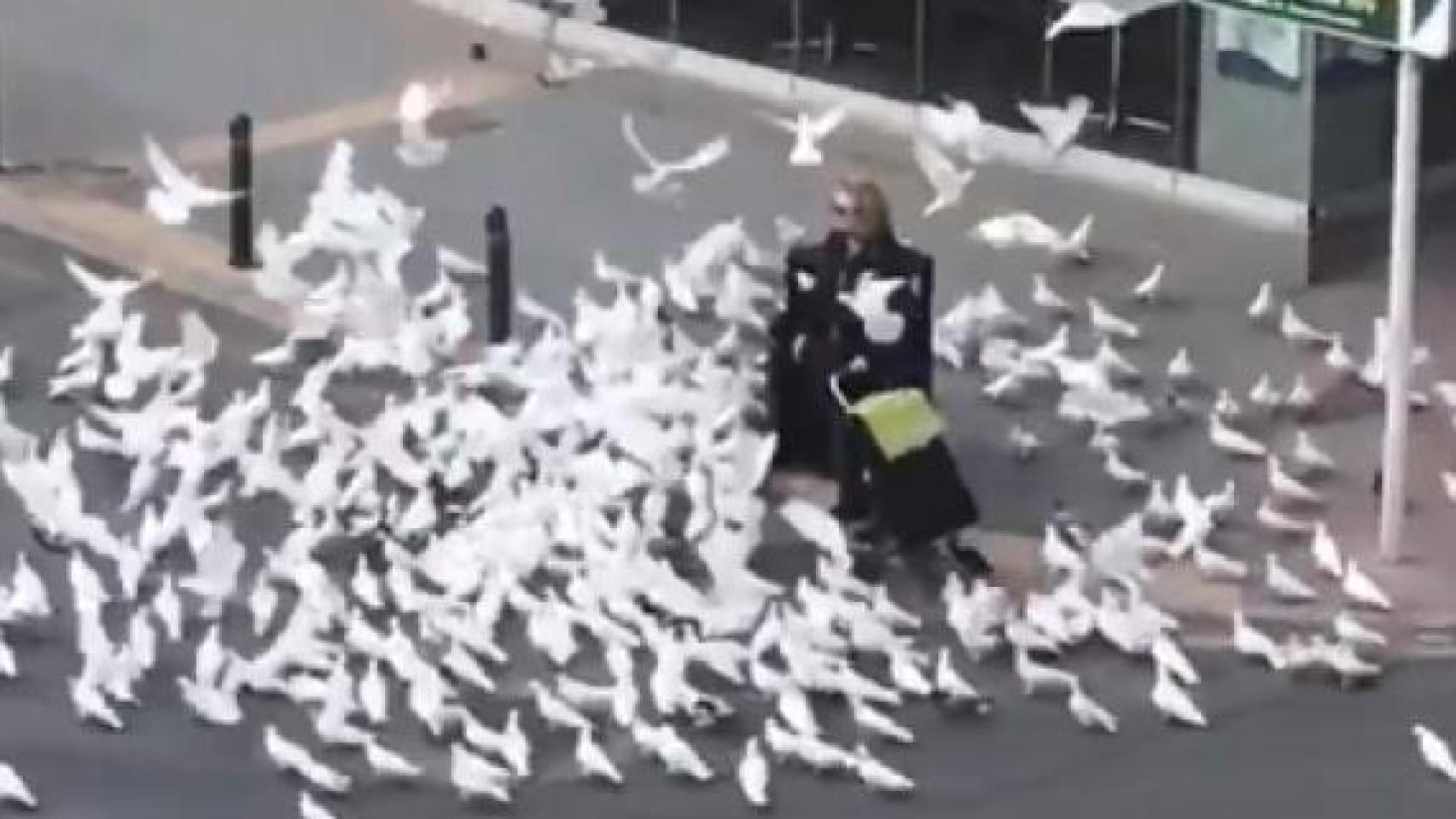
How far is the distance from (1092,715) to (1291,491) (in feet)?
6.33

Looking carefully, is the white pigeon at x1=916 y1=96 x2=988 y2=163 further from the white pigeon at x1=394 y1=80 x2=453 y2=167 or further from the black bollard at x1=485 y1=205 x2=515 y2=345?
the black bollard at x1=485 y1=205 x2=515 y2=345

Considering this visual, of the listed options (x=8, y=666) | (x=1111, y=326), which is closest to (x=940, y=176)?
(x=1111, y=326)

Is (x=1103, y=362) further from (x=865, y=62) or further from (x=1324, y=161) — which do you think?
(x=865, y=62)

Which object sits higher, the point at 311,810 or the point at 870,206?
the point at 870,206

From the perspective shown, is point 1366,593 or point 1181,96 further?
point 1181,96

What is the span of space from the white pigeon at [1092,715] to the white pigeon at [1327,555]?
49.2 inches

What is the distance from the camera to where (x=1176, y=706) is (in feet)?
44.3

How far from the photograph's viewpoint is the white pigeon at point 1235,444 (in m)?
15.5

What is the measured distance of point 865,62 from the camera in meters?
20.0

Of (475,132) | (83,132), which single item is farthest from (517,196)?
(83,132)

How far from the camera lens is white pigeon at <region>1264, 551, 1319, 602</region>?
1421 cm

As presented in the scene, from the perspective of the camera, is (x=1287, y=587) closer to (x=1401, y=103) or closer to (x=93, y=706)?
(x=1401, y=103)

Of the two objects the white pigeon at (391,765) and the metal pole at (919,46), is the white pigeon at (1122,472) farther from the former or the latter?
the metal pole at (919,46)

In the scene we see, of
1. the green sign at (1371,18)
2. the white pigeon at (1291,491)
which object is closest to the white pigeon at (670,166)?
the white pigeon at (1291,491)
